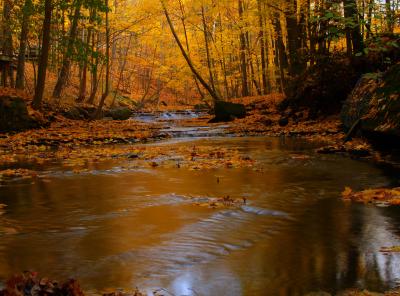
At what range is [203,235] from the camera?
3830 mm

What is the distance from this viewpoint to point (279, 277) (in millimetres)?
2791

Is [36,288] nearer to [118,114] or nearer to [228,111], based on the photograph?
[228,111]

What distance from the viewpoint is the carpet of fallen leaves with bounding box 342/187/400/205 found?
4.92m

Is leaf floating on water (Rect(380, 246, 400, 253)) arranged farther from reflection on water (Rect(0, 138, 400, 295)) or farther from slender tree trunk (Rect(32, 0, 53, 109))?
slender tree trunk (Rect(32, 0, 53, 109))

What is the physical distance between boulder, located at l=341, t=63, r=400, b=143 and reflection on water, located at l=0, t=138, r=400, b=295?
1711 mm

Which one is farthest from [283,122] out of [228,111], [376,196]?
[376,196]

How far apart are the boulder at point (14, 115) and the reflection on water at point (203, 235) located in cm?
924

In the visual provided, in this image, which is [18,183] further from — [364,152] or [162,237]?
[364,152]

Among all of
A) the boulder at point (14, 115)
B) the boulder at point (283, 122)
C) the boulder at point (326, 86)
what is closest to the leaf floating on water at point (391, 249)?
the boulder at point (326, 86)

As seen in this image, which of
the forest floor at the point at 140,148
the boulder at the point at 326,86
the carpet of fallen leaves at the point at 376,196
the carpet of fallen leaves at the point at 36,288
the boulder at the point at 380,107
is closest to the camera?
the carpet of fallen leaves at the point at 36,288

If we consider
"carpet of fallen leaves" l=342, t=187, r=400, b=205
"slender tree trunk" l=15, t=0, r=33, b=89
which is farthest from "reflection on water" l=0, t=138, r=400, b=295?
"slender tree trunk" l=15, t=0, r=33, b=89

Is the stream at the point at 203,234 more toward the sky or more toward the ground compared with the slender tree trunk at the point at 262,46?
more toward the ground

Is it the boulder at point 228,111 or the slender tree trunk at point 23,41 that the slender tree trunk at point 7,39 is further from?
the boulder at point 228,111

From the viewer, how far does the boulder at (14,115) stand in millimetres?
14784
